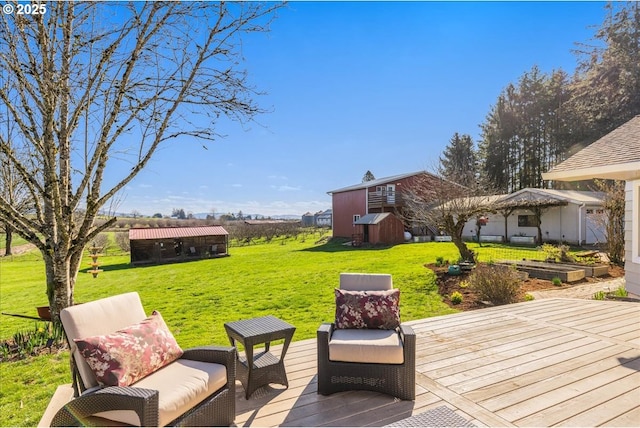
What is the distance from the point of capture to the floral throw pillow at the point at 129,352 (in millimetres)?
2135

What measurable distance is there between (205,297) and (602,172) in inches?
327

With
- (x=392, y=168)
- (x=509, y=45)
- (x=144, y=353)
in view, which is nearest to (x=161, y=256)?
(x=144, y=353)

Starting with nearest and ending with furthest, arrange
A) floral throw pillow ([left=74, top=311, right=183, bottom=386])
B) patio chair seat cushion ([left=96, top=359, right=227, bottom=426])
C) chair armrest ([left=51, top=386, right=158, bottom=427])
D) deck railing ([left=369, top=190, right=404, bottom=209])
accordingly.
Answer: chair armrest ([left=51, top=386, right=158, bottom=427])
patio chair seat cushion ([left=96, top=359, right=227, bottom=426])
floral throw pillow ([left=74, top=311, right=183, bottom=386])
deck railing ([left=369, top=190, right=404, bottom=209])

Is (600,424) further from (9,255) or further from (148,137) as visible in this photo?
(9,255)

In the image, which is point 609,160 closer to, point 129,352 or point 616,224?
point 616,224

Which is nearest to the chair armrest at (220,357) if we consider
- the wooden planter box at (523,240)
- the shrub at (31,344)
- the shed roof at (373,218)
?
the shrub at (31,344)

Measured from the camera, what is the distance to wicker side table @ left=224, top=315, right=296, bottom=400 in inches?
110

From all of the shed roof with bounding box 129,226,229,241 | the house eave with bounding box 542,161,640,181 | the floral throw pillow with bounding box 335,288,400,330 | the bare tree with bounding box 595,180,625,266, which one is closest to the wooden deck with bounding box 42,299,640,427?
the floral throw pillow with bounding box 335,288,400,330

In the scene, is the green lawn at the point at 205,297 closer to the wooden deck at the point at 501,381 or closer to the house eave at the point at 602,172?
the wooden deck at the point at 501,381

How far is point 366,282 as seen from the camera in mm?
3527

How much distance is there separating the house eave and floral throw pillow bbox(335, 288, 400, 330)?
4.26m

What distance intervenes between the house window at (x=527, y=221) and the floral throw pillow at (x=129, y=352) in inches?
784

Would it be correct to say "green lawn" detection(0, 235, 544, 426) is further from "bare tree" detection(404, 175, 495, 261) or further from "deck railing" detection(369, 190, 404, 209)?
"deck railing" detection(369, 190, 404, 209)

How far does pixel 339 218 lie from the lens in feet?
81.7
